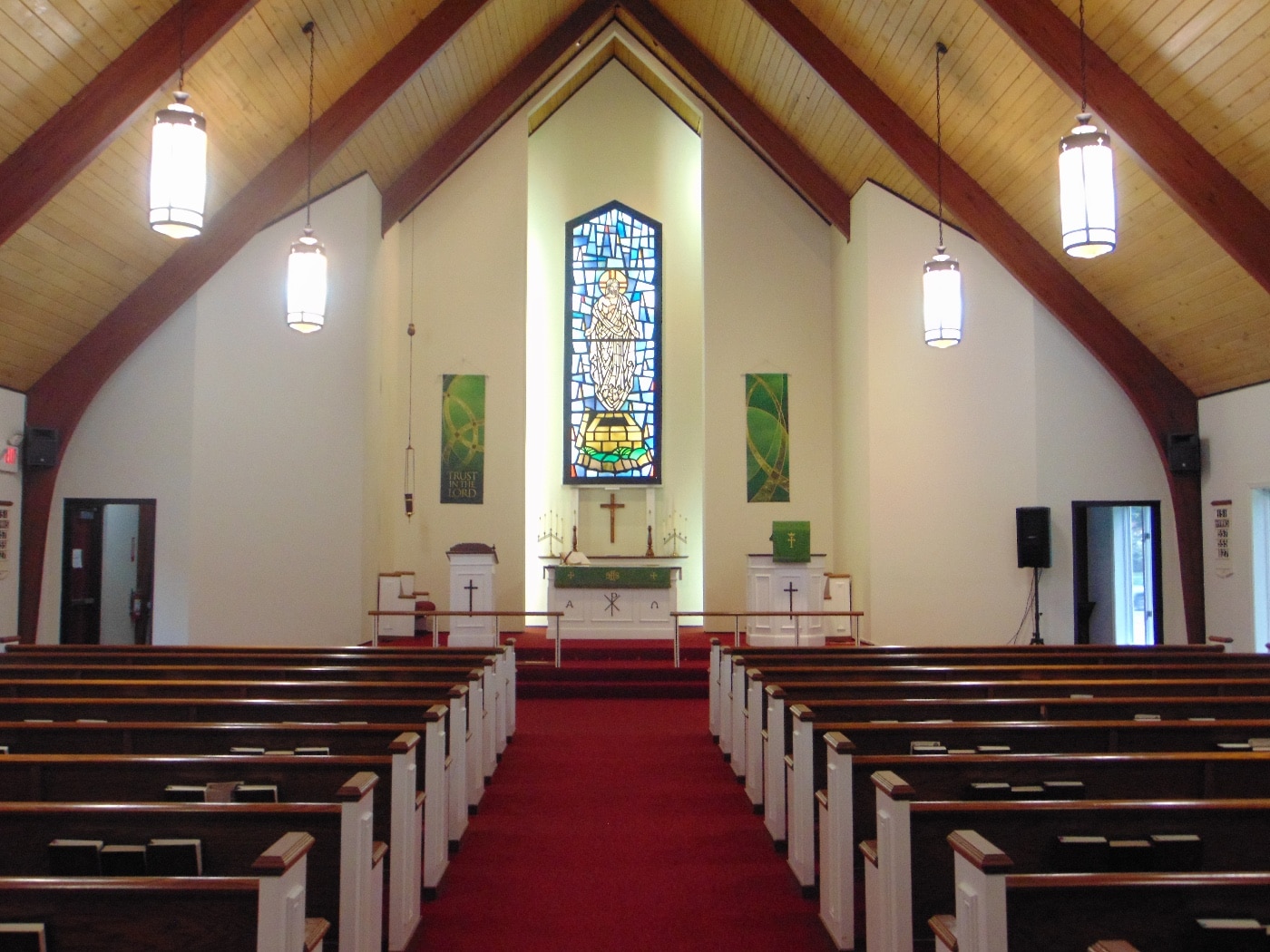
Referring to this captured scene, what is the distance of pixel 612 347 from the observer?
11.3 metres

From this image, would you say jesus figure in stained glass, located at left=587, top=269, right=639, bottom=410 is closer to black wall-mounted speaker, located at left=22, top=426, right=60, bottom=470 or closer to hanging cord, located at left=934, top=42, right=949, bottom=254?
hanging cord, located at left=934, top=42, right=949, bottom=254

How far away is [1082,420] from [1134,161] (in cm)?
276

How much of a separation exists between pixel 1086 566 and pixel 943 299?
9.22 feet

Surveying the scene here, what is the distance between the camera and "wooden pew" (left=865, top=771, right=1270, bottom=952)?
7.75 ft

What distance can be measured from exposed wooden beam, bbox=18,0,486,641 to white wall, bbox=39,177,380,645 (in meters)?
0.23

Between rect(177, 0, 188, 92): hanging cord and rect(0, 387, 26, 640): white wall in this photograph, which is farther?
rect(0, 387, 26, 640): white wall

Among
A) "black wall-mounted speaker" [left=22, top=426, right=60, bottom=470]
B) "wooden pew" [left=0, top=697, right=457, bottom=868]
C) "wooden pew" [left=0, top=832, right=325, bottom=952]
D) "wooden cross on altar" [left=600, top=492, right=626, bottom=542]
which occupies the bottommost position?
"wooden pew" [left=0, top=832, right=325, bottom=952]

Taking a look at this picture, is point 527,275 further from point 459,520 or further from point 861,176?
point 861,176

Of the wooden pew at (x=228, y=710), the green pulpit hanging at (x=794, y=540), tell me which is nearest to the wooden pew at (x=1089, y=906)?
the wooden pew at (x=228, y=710)

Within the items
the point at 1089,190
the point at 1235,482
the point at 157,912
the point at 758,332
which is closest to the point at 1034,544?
the point at 1235,482

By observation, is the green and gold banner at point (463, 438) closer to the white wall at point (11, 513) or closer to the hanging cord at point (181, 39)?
the white wall at point (11, 513)

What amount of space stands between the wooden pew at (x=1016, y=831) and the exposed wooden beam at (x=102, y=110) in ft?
17.8

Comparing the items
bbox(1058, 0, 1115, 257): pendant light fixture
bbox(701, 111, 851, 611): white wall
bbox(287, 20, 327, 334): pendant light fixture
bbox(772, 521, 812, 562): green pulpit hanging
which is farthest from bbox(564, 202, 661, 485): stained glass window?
bbox(1058, 0, 1115, 257): pendant light fixture

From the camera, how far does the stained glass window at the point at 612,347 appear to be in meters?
11.2
